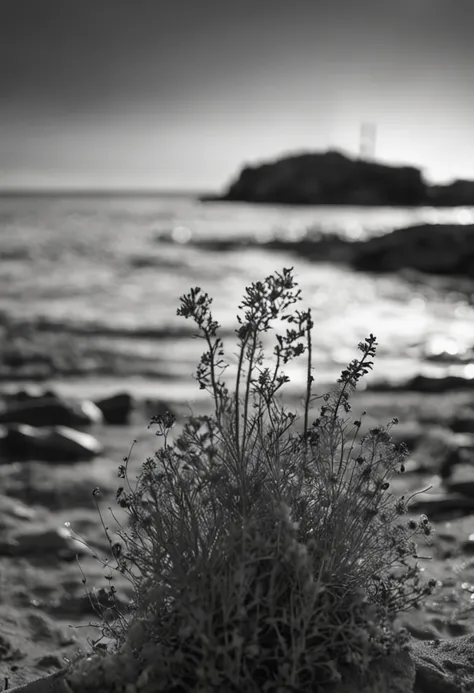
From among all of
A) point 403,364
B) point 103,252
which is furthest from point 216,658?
point 103,252

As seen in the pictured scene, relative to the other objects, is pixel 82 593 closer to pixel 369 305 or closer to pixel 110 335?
pixel 110 335

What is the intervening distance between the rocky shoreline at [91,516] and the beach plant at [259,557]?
57 centimetres

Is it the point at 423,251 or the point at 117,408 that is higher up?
the point at 423,251

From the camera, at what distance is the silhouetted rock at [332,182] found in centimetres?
14638

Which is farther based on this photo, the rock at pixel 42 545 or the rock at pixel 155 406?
the rock at pixel 155 406

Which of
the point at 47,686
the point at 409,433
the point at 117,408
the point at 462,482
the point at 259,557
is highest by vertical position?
the point at 259,557

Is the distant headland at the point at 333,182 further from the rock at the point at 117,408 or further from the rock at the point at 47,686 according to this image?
the rock at the point at 47,686

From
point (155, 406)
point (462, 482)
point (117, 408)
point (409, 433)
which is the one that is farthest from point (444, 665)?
point (155, 406)

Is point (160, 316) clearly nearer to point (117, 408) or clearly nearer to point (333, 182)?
point (117, 408)

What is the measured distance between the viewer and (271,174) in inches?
6683

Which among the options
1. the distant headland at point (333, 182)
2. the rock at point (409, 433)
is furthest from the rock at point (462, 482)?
the distant headland at point (333, 182)

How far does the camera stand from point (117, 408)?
11.2m

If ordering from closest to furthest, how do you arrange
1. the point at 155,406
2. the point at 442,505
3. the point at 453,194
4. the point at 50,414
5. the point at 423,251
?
the point at 442,505, the point at 50,414, the point at 155,406, the point at 423,251, the point at 453,194

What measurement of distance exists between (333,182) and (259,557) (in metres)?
162
